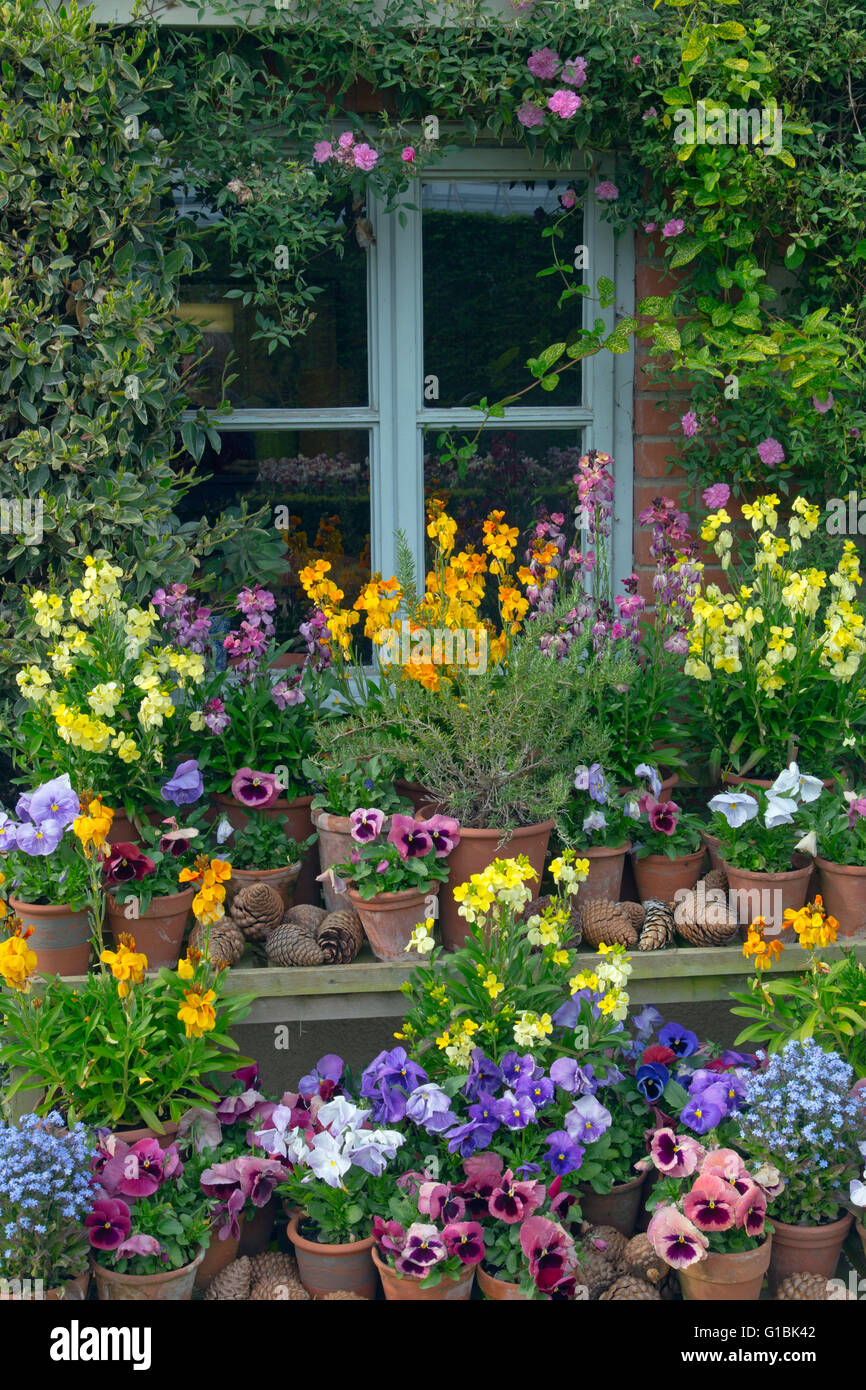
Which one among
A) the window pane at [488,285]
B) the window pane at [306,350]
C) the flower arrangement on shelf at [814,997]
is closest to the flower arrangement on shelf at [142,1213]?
the flower arrangement on shelf at [814,997]

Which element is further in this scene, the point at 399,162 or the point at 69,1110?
the point at 399,162

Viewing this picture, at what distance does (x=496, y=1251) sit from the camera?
224cm

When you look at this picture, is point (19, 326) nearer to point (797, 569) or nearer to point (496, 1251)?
point (797, 569)

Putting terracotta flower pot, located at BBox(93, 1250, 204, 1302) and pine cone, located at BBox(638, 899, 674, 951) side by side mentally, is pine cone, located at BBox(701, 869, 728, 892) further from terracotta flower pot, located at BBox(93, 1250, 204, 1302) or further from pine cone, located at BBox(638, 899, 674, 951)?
terracotta flower pot, located at BBox(93, 1250, 204, 1302)

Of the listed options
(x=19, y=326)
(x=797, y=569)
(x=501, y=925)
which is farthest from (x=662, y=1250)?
(x=19, y=326)

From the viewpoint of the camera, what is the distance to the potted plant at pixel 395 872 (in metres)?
2.47

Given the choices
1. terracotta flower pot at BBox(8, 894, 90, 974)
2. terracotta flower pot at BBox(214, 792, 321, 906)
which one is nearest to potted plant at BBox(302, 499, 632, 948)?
terracotta flower pot at BBox(214, 792, 321, 906)

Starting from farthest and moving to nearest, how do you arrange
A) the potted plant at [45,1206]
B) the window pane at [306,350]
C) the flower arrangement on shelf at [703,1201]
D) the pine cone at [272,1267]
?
the window pane at [306,350]
the pine cone at [272,1267]
the flower arrangement on shelf at [703,1201]
the potted plant at [45,1206]

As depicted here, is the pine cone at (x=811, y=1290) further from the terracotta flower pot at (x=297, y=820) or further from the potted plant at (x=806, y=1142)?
the terracotta flower pot at (x=297, y=820)

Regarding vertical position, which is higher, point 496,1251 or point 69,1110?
point 69,1110

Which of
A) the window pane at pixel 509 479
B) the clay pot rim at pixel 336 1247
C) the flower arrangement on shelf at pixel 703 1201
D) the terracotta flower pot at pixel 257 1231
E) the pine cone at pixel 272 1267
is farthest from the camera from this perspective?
the window pane at pixel 509 479

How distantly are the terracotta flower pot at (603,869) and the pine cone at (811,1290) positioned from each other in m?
0.84

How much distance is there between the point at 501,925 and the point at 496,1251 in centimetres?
61

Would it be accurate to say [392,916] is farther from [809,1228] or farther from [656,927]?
[809,1228]
